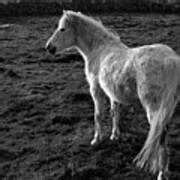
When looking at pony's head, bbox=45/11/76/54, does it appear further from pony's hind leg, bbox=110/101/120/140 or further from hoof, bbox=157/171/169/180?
hoof, bbox=157/171/169/180

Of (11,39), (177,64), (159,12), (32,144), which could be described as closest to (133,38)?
(11,39)

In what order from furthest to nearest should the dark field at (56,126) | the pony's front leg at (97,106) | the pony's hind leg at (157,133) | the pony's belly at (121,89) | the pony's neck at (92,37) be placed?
1. the pony's neck at (92,37)
2. the pony's front leg at (97,106)
3. the dark field at (56,126)
4. the pony's belly at (121,89)
5. the pony's hind leg at (157,133)

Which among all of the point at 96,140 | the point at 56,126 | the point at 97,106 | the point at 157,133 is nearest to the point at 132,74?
the point at 157,133

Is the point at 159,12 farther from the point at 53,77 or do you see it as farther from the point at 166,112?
the point at 166,112

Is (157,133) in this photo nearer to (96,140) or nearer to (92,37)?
(96,140)

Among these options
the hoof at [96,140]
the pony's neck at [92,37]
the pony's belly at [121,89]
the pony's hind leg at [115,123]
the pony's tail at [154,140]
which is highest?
the pony's neck at [92,37]

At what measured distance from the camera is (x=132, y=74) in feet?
13.6

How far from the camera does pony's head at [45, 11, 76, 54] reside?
5.18 meters

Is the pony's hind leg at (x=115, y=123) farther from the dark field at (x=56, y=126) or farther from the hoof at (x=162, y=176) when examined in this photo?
the hoof at (x=162, y=176)

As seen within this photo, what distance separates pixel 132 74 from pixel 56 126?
203 centimetres

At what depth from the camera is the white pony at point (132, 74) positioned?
389cm

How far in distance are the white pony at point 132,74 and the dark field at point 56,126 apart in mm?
276

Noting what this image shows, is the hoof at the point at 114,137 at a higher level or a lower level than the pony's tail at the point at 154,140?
lower

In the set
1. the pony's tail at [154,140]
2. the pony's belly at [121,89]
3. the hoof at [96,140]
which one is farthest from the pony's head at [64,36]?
the pony's tail at [154,140]
